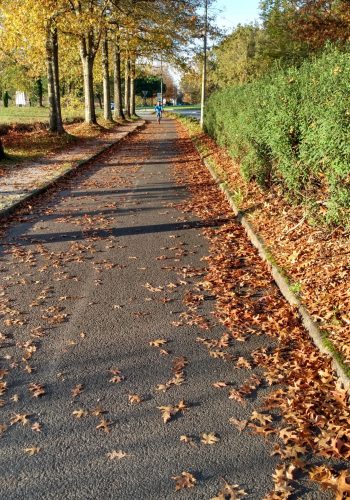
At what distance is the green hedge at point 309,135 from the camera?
18.1 feet

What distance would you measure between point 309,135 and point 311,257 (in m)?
1.73

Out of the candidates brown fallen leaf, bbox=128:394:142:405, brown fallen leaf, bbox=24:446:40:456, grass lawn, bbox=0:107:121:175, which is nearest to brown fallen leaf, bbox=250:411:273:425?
brown fallen leaf, bbox=128:394:142:405

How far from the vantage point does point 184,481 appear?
2910 millimetres

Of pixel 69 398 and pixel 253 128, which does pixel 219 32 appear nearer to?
pixel 253 128

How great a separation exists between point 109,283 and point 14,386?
7.75 feet

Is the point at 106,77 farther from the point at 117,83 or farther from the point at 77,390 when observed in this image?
the point at 77,390

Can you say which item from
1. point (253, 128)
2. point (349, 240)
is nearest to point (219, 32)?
point (253, 128)

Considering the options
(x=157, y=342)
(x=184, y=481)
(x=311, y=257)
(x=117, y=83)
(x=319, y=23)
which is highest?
(x=319, y=23)

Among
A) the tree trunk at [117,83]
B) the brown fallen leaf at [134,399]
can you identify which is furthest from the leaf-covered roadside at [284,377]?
the tree trunk at [117,83]

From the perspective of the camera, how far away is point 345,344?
13.6 ft

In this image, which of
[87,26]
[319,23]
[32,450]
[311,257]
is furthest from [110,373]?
[319,23]

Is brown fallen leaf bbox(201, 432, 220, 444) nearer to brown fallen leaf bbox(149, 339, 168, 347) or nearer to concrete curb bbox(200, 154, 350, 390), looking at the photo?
concrete curb bbox(200, 154, 350, 390)

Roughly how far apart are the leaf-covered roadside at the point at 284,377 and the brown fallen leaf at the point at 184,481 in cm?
48

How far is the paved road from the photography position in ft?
9.76
